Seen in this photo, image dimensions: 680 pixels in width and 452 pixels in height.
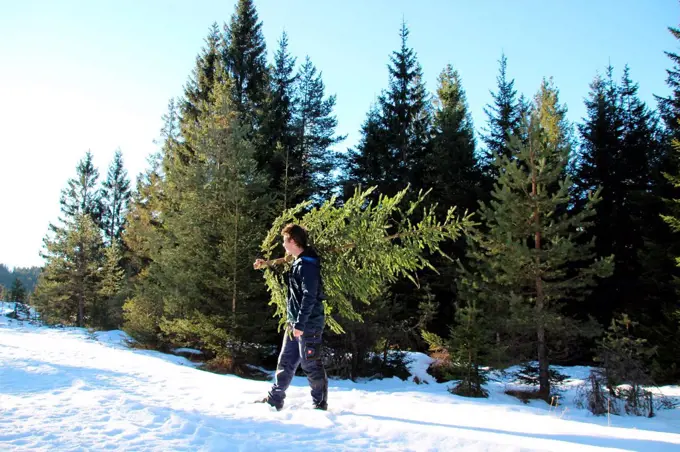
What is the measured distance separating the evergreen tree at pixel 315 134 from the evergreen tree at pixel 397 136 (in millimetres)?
1507

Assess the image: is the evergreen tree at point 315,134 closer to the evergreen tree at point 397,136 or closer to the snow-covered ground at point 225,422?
the evergreen tree at point 397,136

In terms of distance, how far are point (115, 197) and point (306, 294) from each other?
4526 centimetres

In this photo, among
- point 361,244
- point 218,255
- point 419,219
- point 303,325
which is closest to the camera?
point 303,325

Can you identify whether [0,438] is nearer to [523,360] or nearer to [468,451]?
[468,451]

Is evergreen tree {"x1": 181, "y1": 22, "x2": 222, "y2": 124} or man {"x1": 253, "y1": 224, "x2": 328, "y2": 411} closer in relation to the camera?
man {"x1": 253, "y1": 224, "x2": 328, "y2": 411}

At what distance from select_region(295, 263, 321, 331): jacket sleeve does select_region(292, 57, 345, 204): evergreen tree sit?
1529 centimetres

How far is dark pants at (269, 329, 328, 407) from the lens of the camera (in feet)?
15.2

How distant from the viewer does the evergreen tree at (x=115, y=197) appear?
42.2 meters

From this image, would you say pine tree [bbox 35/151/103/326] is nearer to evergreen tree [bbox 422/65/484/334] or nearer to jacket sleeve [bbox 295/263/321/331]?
evergreen tree [bbox 422/65/484/334]

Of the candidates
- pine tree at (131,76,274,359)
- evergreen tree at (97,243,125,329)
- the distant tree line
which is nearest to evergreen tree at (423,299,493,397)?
the distant tree line

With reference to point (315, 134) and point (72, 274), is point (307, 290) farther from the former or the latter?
point (72, 274)

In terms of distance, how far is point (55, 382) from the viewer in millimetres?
5797

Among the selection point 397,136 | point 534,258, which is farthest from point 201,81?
point 534,258

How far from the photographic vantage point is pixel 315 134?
77.5 ft
